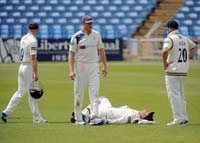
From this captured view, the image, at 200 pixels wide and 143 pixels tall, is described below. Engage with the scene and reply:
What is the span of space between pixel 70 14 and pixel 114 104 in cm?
2978

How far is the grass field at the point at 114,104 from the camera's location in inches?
403

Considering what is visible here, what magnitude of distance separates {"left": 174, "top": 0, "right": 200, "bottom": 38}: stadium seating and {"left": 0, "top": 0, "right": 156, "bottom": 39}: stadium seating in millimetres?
2172

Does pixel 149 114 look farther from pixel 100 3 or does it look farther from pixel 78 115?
pixel 100 3

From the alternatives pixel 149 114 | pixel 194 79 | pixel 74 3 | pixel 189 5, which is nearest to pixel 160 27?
→ pixel 189 5

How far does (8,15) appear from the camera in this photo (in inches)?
1816

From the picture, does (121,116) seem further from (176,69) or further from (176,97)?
(176,69)

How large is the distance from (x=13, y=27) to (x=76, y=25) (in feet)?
14.2

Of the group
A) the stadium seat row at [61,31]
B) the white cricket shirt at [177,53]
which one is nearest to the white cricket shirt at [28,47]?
the white cricket shirt at [177,53]

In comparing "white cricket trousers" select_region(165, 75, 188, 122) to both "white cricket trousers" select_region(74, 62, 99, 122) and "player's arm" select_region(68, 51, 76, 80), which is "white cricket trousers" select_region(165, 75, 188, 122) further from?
"player's arm" select_region(68, 51, 76, 80)

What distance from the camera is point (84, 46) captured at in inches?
471

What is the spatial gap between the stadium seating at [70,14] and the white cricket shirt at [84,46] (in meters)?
31.4

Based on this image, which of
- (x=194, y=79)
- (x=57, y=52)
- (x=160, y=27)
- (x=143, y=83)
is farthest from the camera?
(x=160, y=27)

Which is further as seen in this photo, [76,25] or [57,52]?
[76,25]

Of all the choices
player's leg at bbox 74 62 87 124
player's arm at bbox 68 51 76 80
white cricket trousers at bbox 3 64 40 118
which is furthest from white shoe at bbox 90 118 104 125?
white cricket trousers at bbox 3 64 40 118
